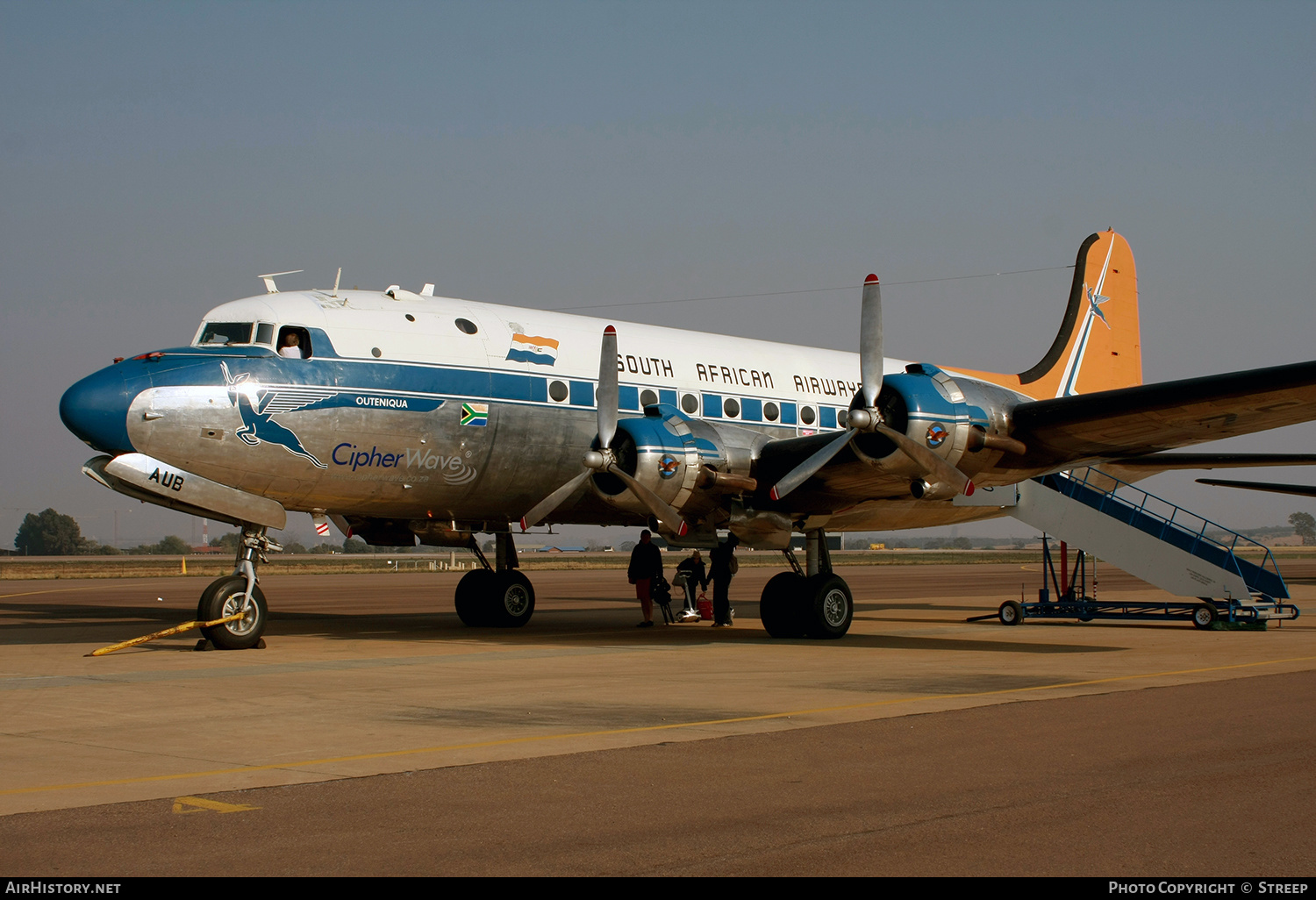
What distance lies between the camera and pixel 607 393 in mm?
15328

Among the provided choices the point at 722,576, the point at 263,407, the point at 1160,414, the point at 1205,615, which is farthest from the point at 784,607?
the point at 263,407

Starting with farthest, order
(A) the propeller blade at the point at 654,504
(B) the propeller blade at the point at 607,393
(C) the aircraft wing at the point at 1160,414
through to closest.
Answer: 1. (B) the propeller blade at the point at 607,393
2. (A) the propeller blade at the point at 654,504
3. (C) the aircraft wing at the point at 1160,414

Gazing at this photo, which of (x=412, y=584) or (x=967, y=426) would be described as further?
(x=412, y=584)

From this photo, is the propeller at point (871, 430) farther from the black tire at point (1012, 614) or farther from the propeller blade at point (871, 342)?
the black tire at point (1012, 614)

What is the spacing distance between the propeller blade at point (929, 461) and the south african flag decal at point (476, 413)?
17.2 ft

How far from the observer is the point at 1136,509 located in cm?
1906

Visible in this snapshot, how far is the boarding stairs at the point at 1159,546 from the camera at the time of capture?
59.6ft

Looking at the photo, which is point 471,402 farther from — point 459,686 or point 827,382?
point 827,382

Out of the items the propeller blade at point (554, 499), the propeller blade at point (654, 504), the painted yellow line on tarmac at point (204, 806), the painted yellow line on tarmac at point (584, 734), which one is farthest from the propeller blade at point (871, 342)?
the painted yellow line on tarmac at point (204, 806)

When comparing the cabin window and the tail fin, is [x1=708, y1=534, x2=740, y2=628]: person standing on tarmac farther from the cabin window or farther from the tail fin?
the cabin window

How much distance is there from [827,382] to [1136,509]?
18.0 feet

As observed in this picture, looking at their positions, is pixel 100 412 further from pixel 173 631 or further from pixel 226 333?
pixel 173 631
